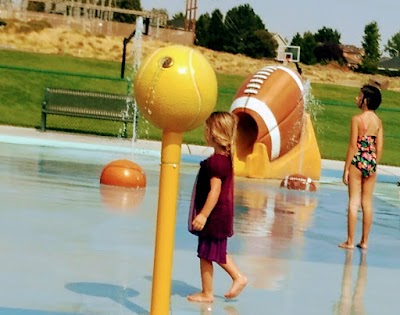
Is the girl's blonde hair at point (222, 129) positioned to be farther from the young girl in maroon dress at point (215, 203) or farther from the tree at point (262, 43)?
the tree at point (262, 43)

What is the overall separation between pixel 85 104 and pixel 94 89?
9.04 meters

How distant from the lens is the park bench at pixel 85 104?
859 inches

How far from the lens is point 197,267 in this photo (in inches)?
293

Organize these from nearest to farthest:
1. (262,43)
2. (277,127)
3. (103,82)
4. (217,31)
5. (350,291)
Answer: (350,291) < (277,127) < (103,82) < (217,31) < (262,43)

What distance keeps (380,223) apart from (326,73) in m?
46.3

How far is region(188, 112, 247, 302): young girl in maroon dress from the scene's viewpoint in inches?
239

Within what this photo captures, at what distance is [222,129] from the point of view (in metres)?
6.06

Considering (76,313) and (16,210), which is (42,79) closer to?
(16,210)

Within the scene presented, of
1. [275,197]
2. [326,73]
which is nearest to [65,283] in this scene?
[275,197]

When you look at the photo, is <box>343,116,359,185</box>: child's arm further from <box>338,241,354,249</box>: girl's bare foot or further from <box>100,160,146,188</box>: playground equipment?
<box>100,160,146,188</box>: playground equipment

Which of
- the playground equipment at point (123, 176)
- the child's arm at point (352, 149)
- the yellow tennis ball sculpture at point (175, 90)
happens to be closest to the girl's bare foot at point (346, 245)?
the child's arm at point (352, 149)

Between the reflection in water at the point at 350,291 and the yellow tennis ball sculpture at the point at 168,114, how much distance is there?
147cm

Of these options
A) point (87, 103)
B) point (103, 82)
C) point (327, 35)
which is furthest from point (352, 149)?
point (327, 35)

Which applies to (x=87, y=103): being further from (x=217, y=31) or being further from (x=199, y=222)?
(x=217, y=31)
